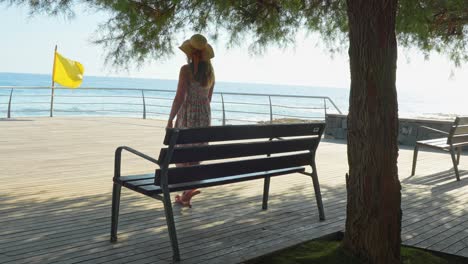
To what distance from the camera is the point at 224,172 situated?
13.3ft

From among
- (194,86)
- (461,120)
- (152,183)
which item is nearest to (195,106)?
(194,86)

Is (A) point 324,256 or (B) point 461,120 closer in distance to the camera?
(A) point 324,256

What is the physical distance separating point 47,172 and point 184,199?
2.26 metres

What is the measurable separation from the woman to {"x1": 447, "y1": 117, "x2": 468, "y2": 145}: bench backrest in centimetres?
337

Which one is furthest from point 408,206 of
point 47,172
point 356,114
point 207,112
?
point 47,172

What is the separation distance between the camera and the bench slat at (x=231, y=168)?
12.2 feet

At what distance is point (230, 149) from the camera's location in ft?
13.2

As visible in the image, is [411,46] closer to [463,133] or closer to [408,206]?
[463,133]

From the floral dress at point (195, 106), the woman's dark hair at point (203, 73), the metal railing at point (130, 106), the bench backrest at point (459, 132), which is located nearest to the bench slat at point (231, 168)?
the floral dress at point (195, 106)

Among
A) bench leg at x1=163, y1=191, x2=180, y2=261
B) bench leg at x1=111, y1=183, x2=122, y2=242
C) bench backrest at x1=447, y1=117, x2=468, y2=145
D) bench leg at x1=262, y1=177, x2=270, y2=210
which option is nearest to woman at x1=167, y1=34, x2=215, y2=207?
bench leg at x1=262, y1=177, x2=270, y2=210

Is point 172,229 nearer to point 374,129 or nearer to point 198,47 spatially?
point 374,129

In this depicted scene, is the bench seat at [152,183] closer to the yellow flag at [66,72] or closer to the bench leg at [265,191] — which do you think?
the bench leg at [265,191]

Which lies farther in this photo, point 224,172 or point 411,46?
point 411,46

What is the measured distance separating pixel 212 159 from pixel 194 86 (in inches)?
46.1
